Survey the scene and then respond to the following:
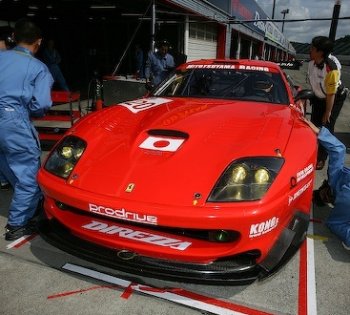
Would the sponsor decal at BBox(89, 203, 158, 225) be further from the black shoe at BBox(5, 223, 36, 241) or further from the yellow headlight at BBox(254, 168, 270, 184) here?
the black shoe at BBox(5, 223, 36, 241)

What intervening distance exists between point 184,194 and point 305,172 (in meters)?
0.83

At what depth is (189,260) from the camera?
1975 millimetres

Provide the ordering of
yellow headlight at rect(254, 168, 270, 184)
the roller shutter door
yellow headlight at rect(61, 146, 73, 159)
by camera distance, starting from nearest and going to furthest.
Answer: yellow headlight at rect(254, 168, 270, 184) < yellow headlight at rect(61, 146, 73, 159) < the roller shutter door

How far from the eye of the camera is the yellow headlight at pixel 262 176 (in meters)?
2.03

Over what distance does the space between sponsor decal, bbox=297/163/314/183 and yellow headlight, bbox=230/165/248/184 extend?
357 mm

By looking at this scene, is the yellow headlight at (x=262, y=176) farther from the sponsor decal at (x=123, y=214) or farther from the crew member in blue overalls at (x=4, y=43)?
the crew member in blue overalls at (x=4, y=43)

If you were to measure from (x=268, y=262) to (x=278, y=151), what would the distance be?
0.66 m

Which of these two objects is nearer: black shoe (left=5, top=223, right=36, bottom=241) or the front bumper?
the front bumper

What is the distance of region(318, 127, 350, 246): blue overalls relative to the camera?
9.28 ft

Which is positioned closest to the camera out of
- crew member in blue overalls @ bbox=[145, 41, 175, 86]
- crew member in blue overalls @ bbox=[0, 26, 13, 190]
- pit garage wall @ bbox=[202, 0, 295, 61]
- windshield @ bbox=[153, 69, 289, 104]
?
windshield @ bbox=[153, 69, 289, 104]

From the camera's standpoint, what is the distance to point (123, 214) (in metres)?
1.94

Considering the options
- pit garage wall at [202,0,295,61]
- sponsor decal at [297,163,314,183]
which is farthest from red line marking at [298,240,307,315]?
pit garage wall at [202,0,295,61]

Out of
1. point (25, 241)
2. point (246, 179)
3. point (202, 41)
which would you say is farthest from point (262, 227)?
point (202, 41)

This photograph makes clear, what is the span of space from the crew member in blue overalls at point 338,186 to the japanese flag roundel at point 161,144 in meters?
1.25
